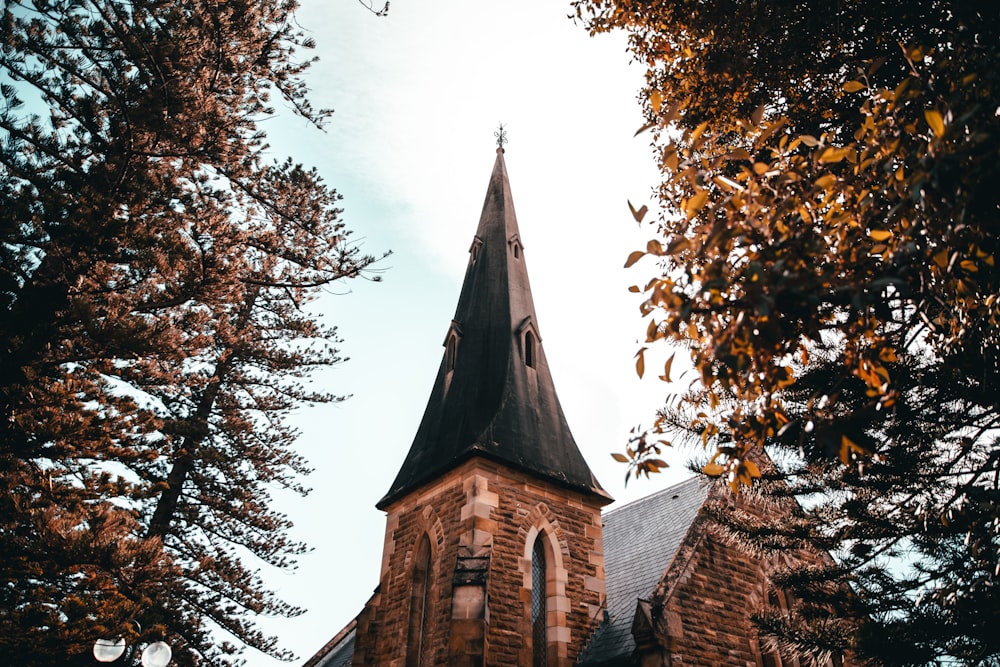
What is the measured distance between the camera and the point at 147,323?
22.0 feet

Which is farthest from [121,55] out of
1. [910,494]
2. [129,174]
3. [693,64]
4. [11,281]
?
[910,494]

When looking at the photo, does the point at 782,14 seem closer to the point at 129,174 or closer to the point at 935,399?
the point at 935,399

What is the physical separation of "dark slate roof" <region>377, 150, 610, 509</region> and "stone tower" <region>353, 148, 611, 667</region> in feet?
0.11

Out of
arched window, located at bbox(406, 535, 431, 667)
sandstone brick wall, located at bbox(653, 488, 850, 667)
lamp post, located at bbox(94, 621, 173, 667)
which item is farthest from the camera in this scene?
arched window, located at bbox(406, 535, 431, 667)

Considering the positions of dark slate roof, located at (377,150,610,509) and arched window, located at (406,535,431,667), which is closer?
arched window, located at (406,535,431,667)

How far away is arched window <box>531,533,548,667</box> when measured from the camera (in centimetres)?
980

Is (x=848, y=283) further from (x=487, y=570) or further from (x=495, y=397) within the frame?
(x=495, y=397)

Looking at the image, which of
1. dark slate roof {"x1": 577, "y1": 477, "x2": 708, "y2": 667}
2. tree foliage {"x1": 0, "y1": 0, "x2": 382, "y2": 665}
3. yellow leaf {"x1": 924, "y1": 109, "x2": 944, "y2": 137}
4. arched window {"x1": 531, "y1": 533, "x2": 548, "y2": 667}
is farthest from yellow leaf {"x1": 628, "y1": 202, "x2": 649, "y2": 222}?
arched window {"x1": 531, "y1": 533, "x2": 548, "y2": 667}

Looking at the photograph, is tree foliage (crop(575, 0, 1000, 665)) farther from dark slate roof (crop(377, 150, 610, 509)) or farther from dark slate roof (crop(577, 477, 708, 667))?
dark slate roof (crop(377, 150, 610, 509))

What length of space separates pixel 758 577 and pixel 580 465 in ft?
12.3

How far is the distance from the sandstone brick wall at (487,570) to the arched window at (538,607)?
0.13 m

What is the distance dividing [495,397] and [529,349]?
1907 mm

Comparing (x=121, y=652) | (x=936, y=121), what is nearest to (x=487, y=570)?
(x=121, y=652)

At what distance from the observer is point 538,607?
10.3 metres
